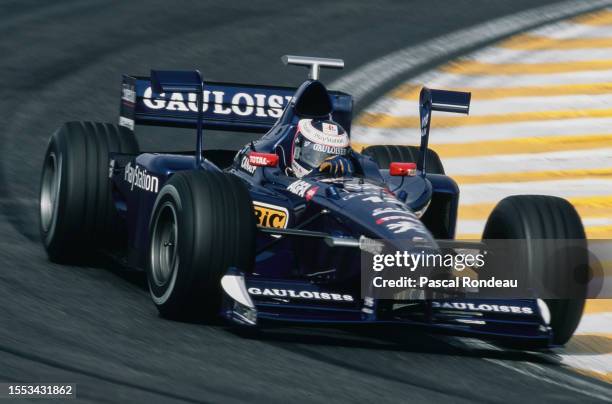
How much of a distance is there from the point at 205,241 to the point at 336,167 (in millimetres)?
1394

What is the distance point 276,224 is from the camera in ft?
31.8

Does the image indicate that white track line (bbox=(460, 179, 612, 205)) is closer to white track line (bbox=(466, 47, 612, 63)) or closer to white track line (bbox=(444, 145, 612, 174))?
white track line (bbox=(444, 145, 612, 174))

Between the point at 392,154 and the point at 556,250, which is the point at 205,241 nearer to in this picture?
the point at 556,250

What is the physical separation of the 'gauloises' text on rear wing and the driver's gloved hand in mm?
1854

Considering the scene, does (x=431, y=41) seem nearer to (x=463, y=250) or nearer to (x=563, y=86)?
(x=563, y=86)

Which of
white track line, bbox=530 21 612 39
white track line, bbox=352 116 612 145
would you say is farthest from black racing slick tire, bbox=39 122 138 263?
white track line, bbox=530 21 612 39

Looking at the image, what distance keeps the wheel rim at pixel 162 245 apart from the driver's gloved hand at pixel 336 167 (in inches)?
44.0

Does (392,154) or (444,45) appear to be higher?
(444,45)

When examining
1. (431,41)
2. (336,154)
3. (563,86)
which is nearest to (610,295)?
(336,154)

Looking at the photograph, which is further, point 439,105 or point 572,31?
point 572,31

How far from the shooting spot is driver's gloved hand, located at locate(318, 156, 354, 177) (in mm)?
9883

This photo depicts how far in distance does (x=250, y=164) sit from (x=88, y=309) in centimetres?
161

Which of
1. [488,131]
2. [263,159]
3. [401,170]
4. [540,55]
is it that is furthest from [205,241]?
[540,55]

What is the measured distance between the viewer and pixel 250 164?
10180mm
